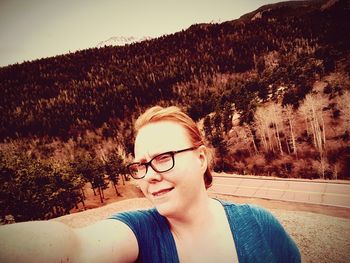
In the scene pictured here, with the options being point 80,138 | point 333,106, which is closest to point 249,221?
point 333,106

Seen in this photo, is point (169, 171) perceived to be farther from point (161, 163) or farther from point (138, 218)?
point (138, 218)

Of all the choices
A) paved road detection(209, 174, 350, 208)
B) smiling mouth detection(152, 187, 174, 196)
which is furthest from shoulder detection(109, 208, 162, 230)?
paved road detection(209, 174, 350, 208)

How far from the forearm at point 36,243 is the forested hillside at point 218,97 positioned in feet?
18.6

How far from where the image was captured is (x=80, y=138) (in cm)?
1889

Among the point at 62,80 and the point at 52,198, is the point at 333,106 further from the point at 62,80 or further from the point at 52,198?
the point at 62,80

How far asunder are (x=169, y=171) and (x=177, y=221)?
21 cm

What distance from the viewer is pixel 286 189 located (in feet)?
37.1

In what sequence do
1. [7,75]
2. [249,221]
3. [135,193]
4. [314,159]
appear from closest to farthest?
[249,221]
[314,159]
[7,75]
[135,193]

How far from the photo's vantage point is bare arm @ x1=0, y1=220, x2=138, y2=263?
0.60 m

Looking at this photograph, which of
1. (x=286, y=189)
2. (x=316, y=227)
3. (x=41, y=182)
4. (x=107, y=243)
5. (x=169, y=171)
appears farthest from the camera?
(x=41, y=182)

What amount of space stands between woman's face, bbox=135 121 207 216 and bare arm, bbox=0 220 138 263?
18 centimetres

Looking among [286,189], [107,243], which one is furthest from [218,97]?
[107,243]

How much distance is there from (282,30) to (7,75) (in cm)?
1383

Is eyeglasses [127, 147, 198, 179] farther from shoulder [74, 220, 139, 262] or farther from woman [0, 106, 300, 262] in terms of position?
shoulder [74, 220, 139, 262]
